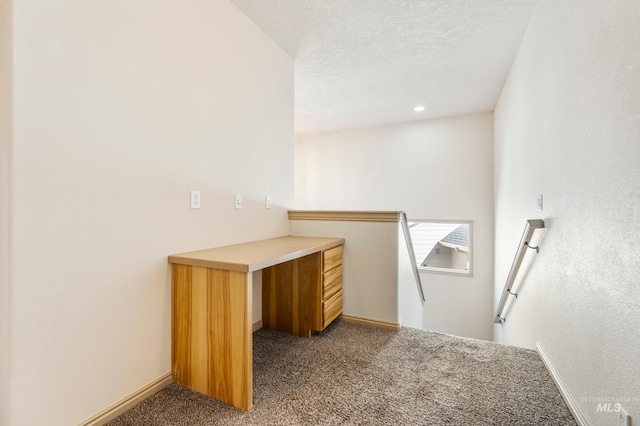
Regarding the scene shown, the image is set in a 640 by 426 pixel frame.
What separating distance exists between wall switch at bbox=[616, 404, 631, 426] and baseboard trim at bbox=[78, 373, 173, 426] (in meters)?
2.07

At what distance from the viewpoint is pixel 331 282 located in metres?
2.41

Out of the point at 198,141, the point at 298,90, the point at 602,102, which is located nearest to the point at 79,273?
the point at 198,141

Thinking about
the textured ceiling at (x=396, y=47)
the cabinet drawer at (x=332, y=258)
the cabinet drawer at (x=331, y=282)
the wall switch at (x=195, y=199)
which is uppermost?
the textured ceiling at (x=396, y=47)

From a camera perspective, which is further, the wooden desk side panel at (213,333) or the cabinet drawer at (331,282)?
the cabinet drawer at (331,282)

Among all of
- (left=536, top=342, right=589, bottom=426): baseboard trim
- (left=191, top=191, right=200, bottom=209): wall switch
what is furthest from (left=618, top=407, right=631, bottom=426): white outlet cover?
(left=191, top=191, right=200, bottom=209): wall switch

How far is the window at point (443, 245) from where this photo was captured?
16.3ft

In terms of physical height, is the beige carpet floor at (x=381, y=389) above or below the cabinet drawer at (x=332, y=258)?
below

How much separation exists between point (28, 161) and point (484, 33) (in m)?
3.28

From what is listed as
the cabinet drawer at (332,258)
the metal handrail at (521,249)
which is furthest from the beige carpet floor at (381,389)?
the metal handrail at (521,249)

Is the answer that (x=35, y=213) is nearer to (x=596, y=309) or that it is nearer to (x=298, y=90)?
(x=596, y=309)

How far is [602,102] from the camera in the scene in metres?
1.22

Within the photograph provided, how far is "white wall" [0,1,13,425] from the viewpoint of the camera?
113 cm

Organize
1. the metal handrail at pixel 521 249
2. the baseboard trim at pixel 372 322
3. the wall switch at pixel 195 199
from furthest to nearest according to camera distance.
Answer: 1. the baseboard trim at pixel 372 322
2. the metal handrail at pixel 521 249
3. the wall switch at pixel 195 199

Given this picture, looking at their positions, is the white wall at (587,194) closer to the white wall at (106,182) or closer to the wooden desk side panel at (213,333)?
the wooden desk side panel at (213,333)
